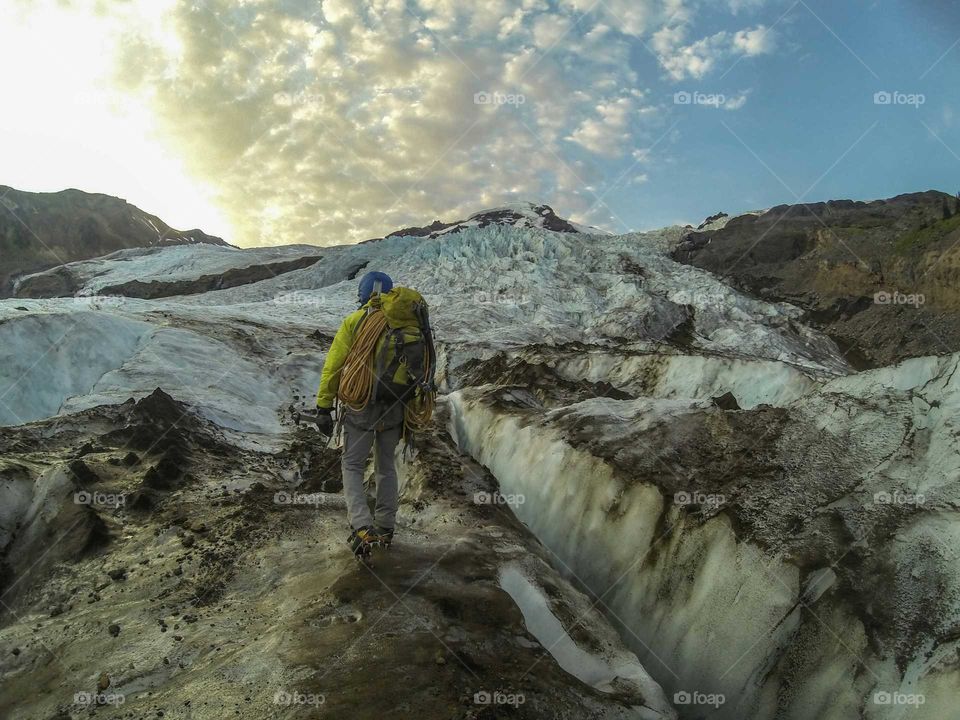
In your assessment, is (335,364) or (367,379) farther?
(335,364)

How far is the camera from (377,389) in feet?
14.9

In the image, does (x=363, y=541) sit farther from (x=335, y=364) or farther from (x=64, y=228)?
(x=64, y=228)

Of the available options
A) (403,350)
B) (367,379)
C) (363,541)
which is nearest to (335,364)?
(367,379)

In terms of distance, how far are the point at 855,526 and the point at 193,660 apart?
14.8ft

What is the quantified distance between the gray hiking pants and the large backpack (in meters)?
0.16

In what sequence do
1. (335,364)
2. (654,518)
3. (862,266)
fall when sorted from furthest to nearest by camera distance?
(862,266) → (654,518) → (335,364)

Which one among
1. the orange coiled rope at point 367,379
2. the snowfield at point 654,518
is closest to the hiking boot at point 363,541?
the snowfield at point 654,518

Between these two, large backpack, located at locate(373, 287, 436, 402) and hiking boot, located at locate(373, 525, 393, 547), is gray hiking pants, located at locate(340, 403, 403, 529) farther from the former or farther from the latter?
large backpack, located at locate(373, 287, 436, 402)

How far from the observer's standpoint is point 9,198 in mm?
75750

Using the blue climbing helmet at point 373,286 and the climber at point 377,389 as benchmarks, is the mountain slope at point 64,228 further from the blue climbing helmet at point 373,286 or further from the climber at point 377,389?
the climber at point 377,389

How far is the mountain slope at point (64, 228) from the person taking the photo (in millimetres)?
72188

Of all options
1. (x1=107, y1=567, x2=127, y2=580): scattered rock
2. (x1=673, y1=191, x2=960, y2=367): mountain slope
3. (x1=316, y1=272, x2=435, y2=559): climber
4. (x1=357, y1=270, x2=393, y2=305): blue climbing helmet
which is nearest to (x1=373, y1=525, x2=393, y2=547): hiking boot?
(x1=316, y1=272, x2=435, y2=559): climber

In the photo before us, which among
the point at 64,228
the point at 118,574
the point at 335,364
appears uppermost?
the point at 64,228

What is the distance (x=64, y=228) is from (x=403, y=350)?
3550 inches
